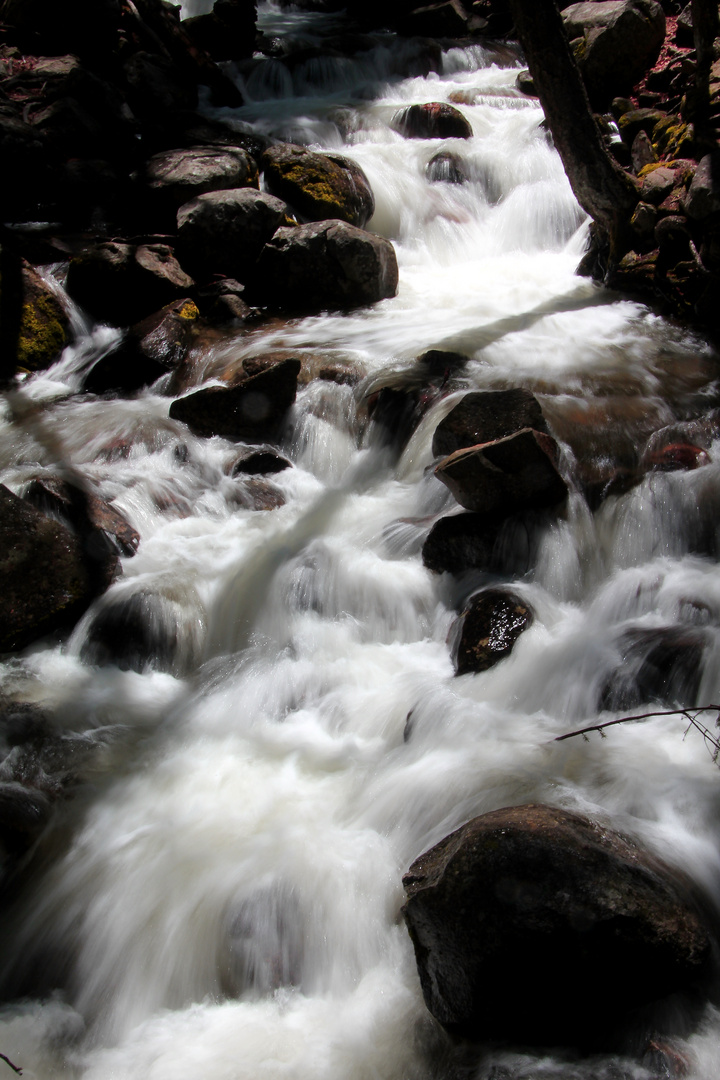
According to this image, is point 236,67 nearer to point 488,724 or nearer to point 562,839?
point 488,724

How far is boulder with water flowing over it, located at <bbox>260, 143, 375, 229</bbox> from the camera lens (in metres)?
8.96

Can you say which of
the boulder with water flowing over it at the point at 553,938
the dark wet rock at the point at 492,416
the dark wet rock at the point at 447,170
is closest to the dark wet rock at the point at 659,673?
the boulder with water flowing over it at the point at 553,938

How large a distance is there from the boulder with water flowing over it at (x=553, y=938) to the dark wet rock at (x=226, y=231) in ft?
25.6

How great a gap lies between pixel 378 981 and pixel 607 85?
39.3ft

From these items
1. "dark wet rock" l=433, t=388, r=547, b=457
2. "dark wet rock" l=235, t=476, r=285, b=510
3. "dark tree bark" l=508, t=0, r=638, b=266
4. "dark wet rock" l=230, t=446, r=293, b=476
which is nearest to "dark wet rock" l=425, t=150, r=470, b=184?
"dark tree bark" l=508, t=0, r=638, b=266

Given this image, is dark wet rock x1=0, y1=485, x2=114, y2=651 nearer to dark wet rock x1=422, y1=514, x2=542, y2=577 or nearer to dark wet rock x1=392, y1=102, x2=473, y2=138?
dark wet rock x1=422, y1=514, x2=542, y2=577

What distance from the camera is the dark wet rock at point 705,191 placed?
625 cm

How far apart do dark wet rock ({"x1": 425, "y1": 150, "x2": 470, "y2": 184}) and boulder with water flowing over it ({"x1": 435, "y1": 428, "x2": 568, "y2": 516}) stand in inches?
297

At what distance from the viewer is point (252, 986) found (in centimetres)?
255

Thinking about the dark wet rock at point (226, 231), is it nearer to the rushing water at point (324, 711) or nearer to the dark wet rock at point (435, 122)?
the rushing water at point (324, 711)

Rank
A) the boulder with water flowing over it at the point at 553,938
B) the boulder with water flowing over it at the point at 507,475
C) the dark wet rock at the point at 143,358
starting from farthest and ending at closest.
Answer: the dark wet rock at the point at 143,358 → the boulder with water flowing over it at the point at 507,475 → the boulder with water flowing over it at the point at 553,938

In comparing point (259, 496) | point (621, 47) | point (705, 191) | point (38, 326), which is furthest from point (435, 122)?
point (259, 496)

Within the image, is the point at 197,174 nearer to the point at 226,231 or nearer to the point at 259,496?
the point at 226,231

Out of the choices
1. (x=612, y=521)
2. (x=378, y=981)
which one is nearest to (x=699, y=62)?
(x=612, y=521)
